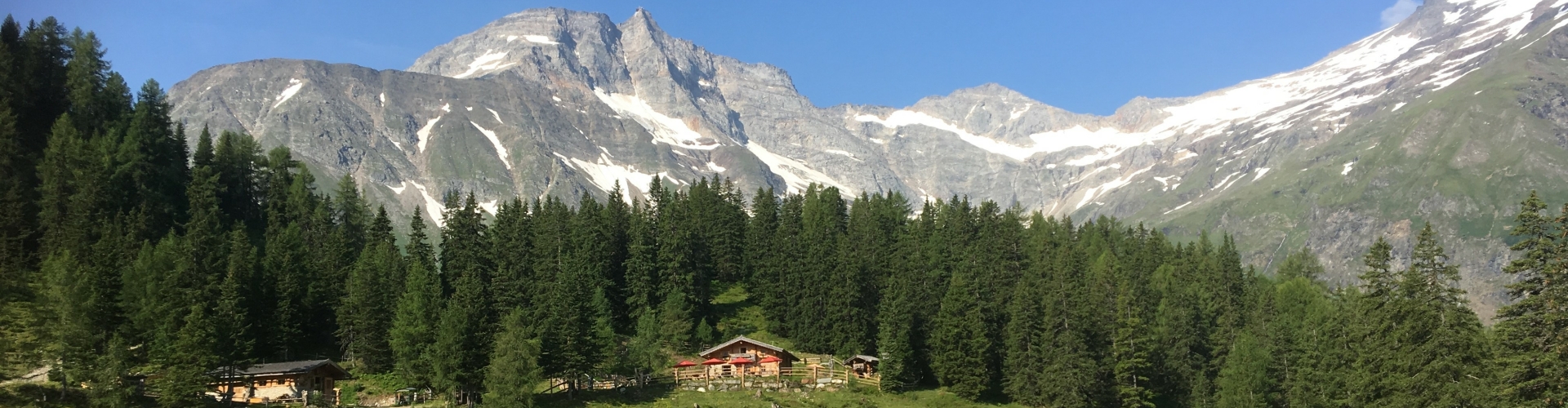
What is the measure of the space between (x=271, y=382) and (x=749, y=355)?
38.4 meters

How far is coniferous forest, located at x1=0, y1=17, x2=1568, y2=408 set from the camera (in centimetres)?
6862

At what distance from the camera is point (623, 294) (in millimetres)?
114938

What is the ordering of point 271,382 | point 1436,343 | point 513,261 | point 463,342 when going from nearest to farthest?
point 1436,343, point 271,382, point 463,342, point 513,261

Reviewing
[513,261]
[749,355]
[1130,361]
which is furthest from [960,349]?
[513,261]

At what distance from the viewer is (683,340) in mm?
105750

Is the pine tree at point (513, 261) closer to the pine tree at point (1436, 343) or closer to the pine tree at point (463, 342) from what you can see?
the pine tree at point (463, 342)

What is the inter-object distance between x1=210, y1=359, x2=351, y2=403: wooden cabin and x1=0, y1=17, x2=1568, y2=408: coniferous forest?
9.69 feet

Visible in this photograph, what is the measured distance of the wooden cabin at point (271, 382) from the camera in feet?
258

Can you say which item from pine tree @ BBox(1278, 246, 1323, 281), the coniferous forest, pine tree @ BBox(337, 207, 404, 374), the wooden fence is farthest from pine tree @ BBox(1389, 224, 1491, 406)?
pine tree @ BBox(1278, 246, 1323, 281)

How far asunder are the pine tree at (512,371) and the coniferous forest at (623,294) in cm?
19

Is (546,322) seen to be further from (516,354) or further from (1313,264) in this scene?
(1313,264)

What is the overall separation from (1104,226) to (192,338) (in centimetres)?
12125

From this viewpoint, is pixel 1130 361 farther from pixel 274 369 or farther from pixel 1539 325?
pixel 274 369

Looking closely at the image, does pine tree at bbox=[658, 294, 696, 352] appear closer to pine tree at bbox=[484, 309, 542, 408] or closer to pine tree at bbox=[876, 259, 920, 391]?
pine tree at bbox=[876, 259, 920, 391]
